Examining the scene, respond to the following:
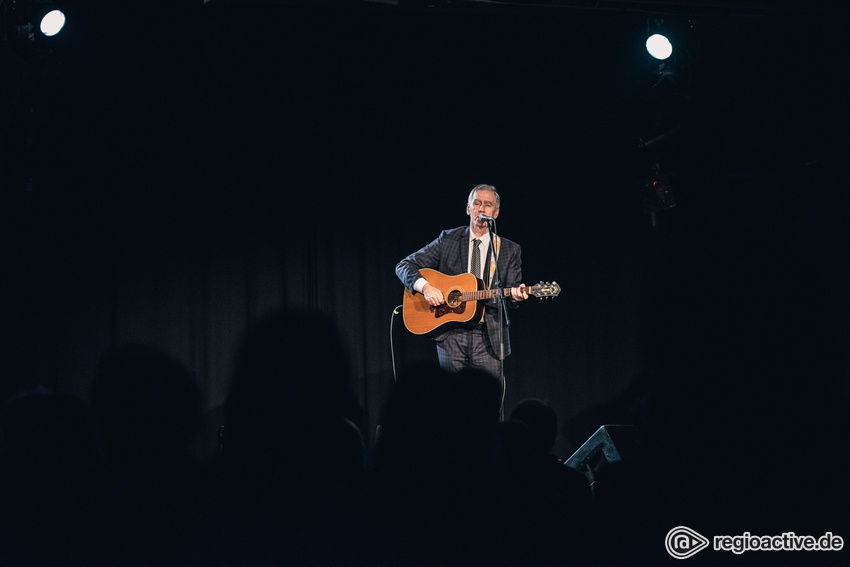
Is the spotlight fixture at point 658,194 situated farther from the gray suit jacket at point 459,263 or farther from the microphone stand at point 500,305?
the microphone stand at point 500,305

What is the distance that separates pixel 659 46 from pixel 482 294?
254 cm

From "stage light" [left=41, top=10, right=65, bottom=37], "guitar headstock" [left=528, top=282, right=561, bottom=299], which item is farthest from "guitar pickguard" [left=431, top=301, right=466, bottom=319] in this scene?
"stage light" [left=41, top=10, right=65, bottom=37]

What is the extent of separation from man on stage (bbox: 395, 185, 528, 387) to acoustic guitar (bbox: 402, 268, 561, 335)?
51 millimetres

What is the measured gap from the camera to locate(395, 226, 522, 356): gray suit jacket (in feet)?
12.9

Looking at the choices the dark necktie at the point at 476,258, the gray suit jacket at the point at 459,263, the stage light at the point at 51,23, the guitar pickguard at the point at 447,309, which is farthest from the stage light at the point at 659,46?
the stage light at the point at 51,23

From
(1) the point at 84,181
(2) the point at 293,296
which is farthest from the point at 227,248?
(1) the point at 84,181

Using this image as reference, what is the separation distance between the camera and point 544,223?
5.43 meters

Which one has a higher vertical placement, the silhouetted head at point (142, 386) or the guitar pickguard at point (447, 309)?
the guitar pickguard at point (447, 309)

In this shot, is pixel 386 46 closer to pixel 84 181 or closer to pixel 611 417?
pixel 84 181

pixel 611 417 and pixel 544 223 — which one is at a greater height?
pixel 544 223

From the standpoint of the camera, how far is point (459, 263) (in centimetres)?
410

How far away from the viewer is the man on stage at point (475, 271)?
389 cm

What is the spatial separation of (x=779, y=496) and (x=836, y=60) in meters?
4.60

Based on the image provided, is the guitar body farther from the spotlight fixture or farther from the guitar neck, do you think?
the spotlight fixture
